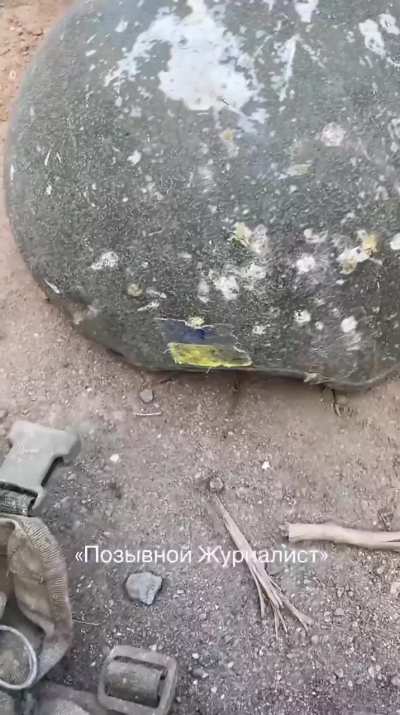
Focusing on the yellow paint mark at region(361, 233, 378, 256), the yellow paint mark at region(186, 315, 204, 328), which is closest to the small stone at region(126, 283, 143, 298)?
the yellow paint mark at region(186, 315, 204, 328)

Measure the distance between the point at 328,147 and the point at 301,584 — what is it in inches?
35.7

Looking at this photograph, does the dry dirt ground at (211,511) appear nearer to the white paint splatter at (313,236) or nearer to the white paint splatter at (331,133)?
the white paint splatter at (313,236)

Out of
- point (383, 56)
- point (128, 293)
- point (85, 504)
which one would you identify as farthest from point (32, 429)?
point (383, 56)

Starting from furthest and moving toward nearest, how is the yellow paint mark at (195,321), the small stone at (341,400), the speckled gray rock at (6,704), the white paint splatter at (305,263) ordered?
the small stone at (341,400) → the yellow paint mark at (195,321) → the white paint splatter at (305,263) → the speckled gray rock at (6,704)

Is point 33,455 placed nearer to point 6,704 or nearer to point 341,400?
point 6,704

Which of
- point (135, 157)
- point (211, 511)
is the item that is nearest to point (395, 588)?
point (211, 511)

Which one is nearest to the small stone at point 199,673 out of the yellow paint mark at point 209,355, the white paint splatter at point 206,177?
the yellow paint mark at point 209,355

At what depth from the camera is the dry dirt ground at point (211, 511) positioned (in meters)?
1.49

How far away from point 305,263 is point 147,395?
59 centimetres

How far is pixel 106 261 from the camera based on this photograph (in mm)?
1562

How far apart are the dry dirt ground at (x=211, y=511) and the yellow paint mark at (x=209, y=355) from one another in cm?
21

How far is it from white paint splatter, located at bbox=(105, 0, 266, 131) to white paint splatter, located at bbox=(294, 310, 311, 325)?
0.37 meters

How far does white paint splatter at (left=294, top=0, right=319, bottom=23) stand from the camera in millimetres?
1411

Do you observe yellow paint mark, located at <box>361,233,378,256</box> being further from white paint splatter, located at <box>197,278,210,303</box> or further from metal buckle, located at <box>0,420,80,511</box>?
metal buckle, located at <box>0,420,80,511</box>
